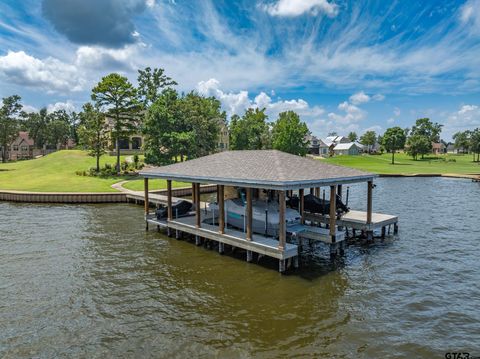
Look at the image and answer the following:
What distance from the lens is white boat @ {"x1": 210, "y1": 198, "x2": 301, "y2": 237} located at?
663 inches

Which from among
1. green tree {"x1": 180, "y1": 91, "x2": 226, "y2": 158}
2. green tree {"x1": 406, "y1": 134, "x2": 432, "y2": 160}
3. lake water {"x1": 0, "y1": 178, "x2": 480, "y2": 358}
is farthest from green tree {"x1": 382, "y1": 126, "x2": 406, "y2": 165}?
lake water {"x1": 0, "y1": 178, "x2": 480, "y2": 358}

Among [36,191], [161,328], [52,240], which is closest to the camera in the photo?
[161,328]

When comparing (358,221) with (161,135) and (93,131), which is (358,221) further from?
(93,131)

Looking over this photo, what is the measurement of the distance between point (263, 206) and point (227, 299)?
614cm

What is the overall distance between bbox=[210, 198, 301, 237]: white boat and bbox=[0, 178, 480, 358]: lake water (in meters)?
1.89

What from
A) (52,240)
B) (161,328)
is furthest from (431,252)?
(52,240)

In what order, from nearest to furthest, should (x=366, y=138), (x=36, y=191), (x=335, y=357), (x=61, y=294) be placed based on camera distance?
(x=335, y=357), (x=61, y=294), (x=36, y=191), (x=366, y=138)

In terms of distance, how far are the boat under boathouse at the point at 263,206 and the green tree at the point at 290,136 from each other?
5038cm

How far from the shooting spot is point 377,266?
15.8m

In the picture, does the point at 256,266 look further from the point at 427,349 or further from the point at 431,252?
the point at 431,252

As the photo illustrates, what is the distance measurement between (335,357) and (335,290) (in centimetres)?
431

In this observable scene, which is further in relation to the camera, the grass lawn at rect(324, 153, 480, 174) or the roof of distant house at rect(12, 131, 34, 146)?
the roof of distant house at rect(12, 131, 34, 146)

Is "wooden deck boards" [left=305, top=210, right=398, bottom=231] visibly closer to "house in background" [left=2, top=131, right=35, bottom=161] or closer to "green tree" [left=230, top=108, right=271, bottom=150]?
"green tree" [left=230, top=108, right=271, bottom=150]

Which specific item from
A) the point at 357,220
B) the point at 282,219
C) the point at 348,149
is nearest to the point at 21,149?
the point at 348,149
